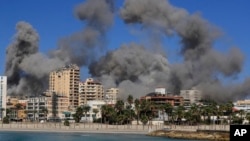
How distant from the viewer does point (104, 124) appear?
13212 cm

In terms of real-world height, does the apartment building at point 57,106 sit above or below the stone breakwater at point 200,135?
above

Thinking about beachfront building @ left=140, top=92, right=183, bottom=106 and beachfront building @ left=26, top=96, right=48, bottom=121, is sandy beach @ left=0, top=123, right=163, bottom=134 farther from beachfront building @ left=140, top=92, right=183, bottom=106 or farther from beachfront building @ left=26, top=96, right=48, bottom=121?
beachfront building @ left=140, top=92, right=183, bottom=106

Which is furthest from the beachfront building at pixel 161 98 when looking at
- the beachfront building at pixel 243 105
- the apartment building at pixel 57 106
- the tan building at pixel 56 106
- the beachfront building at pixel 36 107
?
the beachfront building at pixel 36 107

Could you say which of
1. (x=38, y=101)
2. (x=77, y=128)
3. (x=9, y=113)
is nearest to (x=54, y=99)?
(x=38, y=101)

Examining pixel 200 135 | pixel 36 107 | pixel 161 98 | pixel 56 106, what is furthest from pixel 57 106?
pixel 200 135

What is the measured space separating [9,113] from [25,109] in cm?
1505

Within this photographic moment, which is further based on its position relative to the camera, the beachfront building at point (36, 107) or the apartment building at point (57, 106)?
the apartment building at point (57, 106)

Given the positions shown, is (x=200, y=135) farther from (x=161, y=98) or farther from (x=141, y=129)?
(x=161, y=98)

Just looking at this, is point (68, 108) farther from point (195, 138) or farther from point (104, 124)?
point (195, 138)

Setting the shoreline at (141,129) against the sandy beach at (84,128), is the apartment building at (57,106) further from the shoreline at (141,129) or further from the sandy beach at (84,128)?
the shoreline at (141,129)

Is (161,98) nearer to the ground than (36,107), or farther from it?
farther from it

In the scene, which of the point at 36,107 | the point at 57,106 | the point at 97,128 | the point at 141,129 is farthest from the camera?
the point at 57,106

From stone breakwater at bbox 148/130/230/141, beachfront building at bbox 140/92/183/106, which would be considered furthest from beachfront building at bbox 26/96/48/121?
stone breakwater at bbox 148/130/230/141

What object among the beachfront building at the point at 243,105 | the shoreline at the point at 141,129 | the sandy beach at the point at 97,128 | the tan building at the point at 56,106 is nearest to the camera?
the shoreline at the point at 141,129
